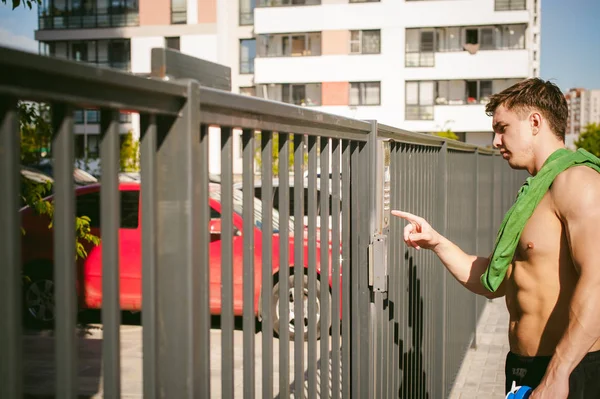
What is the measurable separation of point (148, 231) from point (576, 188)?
1878 mm

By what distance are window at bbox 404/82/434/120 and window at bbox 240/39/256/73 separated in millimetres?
9677

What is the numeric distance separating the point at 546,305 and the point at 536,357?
0.79ft

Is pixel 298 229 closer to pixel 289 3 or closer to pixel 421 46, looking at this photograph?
pixel 421 46

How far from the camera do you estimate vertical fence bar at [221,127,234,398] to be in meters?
1.86

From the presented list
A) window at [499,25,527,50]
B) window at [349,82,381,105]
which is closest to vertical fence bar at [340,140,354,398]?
window at [349,82,381,105]

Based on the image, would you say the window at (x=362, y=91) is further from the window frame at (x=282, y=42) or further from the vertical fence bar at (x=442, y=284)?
the vertical fence bar at (x=442, y=284)

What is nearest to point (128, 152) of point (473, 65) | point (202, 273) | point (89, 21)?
point (89, 21)

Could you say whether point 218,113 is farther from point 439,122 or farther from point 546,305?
point 439,122

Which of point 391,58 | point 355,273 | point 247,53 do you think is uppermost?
point 247,53

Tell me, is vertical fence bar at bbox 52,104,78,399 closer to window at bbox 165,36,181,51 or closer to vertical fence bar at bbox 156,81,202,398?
vertical fence bar at bbox 156,81,202,398

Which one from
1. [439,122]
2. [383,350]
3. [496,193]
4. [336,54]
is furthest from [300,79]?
[383,350]

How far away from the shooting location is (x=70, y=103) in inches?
51.0

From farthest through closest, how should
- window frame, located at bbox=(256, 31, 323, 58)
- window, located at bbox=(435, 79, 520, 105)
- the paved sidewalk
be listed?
1. window frame, located at bbox=(256, 31, 323, 58)
2. window, located at bbox=(435, 79, 520, 105)
3. the paved sidewalk

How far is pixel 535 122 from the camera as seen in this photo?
3279mm
